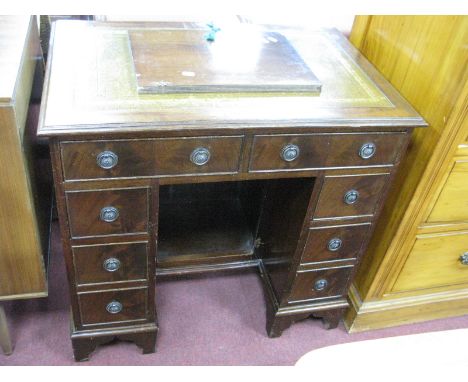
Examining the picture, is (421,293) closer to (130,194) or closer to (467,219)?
(467,219)

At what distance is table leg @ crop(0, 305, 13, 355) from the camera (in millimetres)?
1280

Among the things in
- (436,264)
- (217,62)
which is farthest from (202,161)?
(436,264)

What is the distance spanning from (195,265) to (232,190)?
0.31 m

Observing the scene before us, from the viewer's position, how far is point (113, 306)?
4.12 feet

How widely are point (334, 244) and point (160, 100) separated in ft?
2.01

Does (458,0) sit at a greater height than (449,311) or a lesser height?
greater

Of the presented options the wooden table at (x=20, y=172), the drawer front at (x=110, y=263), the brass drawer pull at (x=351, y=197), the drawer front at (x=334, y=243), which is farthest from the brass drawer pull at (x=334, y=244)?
the wooden table at (x=20, y=172)

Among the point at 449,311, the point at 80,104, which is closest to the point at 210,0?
the point at 80,104

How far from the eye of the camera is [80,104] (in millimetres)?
922

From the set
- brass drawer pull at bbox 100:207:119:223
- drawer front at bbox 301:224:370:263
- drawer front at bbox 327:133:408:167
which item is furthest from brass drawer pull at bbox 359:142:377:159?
brass drawer pull at bbox 100:207:119:223

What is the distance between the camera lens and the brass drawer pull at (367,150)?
1046 millimetres

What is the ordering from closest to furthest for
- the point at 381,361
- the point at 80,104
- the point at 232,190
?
the point at 381,361 < the point at 80,104 < the point at 232,190

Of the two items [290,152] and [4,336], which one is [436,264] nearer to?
[290,152]

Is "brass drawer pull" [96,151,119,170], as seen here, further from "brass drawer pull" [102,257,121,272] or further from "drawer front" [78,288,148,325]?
"drawer front" [78,288,148,325]
